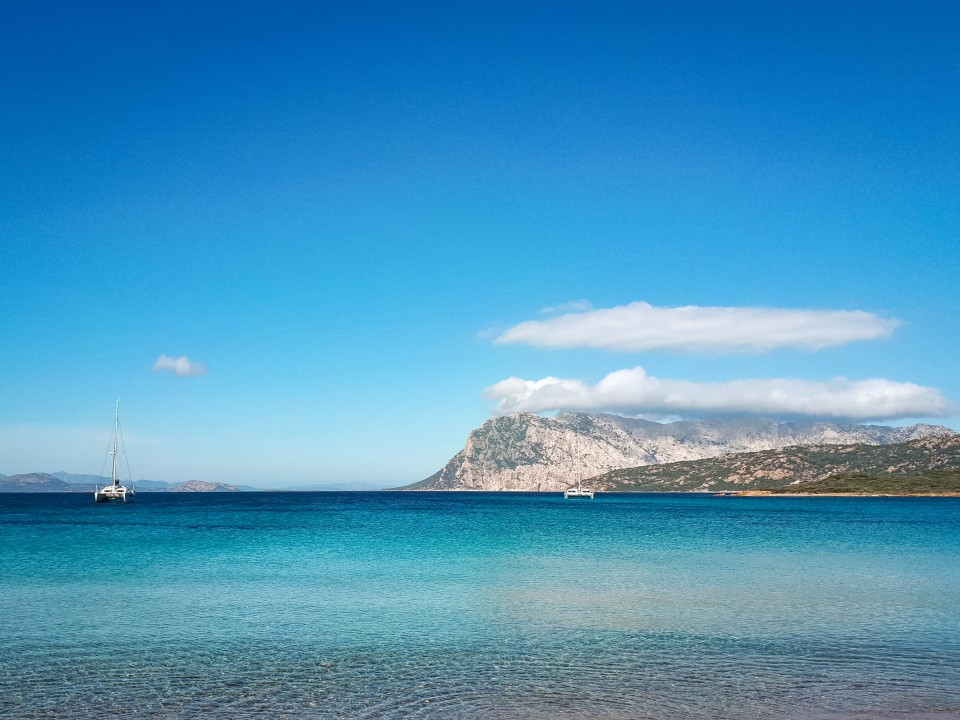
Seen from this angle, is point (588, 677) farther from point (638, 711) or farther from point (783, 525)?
point (783, 525)

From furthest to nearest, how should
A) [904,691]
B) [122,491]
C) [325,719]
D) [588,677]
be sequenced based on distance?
[122,491], [588,677], [904,691], [325,719]

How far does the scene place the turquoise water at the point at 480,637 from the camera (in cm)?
1830

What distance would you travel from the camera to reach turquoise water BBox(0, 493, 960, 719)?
18.3 meters

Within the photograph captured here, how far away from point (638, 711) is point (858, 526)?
90.2 metres

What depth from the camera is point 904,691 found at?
750 inches

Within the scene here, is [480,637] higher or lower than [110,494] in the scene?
higher

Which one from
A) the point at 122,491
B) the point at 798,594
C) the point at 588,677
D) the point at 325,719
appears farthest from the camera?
the point at 122,491

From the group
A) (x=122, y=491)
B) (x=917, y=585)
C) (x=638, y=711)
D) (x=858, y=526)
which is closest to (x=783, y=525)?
(x=858, y=526)

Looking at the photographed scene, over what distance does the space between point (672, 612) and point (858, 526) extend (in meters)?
76.4

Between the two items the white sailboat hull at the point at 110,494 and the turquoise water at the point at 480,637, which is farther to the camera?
the white sailboat hull at the point at 110,494

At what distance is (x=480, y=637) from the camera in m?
26.1

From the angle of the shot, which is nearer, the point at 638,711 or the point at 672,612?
the point at 638,711

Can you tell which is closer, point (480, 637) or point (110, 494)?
point (480, 637)

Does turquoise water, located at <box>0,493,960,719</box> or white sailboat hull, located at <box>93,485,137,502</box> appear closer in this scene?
turquoise water, located at <box>0,493,960,719</box>
